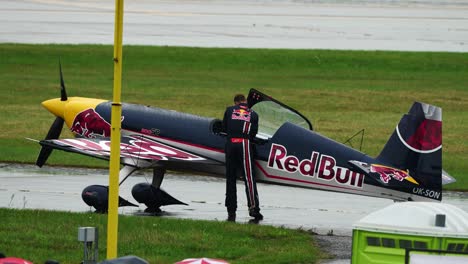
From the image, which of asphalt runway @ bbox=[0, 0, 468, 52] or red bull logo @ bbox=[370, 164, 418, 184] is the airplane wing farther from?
asphalt runway @ bbox=[0, 0, 468, 52]

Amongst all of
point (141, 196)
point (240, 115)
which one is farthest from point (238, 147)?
point (141, 196)

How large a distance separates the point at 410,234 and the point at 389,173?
7.50 meters

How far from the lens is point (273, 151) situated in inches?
658

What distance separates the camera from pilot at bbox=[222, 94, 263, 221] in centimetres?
1619

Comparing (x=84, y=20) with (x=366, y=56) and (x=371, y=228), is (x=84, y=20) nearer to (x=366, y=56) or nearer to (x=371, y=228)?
(x=366, y=56)

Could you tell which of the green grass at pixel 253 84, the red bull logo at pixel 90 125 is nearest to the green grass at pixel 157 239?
the red bull logo at pixel 90 125

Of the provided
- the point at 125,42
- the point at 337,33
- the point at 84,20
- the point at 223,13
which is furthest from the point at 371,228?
the point at 223,13

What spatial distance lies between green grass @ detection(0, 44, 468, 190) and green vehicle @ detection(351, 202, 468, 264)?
13618 millimetres

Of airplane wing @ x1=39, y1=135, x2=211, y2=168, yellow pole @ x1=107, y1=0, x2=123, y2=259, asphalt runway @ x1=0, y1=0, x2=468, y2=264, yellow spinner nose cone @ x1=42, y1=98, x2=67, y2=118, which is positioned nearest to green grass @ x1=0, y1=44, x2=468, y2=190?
asphalt runway @ x1=0, y1=0, x2=468, y2=264

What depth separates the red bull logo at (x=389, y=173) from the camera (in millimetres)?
15562

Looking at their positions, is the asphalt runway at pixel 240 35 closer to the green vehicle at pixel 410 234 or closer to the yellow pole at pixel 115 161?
the yellow pole at pixel 115 161

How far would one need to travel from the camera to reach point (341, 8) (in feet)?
258

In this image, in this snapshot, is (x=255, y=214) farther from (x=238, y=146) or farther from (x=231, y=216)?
(x=238, y=146)

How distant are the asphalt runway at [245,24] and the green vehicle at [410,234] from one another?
126ft
